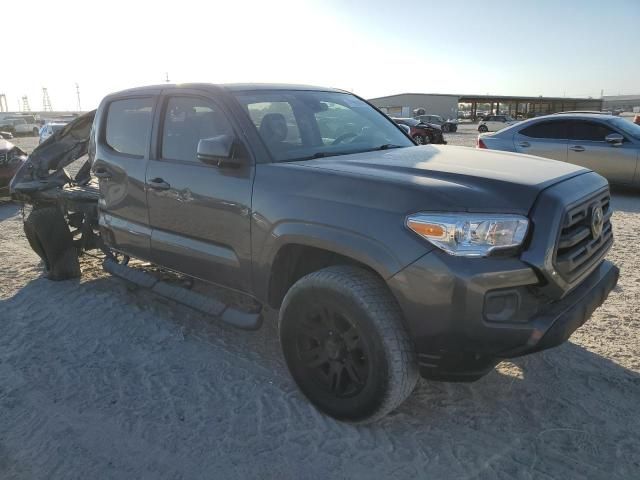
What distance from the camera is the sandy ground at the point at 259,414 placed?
8.57 feet

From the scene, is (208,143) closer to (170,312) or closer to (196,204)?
(196,204)

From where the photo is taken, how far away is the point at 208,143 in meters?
3.14

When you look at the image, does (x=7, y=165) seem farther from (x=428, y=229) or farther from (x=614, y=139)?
(x=614, y=139)

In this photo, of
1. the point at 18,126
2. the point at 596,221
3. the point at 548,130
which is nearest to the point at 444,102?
the point at 18,126

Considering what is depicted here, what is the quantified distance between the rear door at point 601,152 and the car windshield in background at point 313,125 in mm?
6727

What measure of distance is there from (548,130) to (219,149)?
8516 millimetres

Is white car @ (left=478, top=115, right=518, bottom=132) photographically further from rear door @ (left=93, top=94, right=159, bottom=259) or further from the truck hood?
the truck hood

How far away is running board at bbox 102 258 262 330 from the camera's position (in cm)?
342

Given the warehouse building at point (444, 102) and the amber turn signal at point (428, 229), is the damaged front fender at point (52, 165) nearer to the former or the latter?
the amber turn signal at point (428, 229)

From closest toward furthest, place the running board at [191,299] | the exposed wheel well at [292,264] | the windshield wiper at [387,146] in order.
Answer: the exposed wheel well at [292,264] → the running board at [191,299] → the windshield wiper at [387,146]

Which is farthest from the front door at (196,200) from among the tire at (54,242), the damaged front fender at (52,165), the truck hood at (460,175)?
the damaged front fender at (52,165)

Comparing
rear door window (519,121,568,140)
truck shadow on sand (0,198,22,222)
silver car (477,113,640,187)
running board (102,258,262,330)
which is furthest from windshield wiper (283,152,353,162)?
rear door window (519,121,568,140)

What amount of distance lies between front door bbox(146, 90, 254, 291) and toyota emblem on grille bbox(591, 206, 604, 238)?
1942 mm

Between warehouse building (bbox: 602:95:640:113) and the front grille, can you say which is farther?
warehouse building (bbox: 602:95:640:113)
